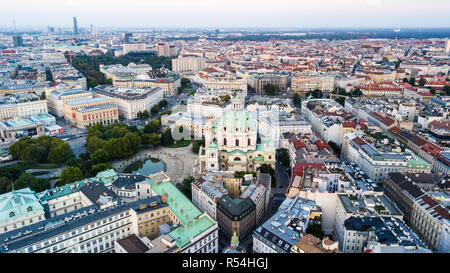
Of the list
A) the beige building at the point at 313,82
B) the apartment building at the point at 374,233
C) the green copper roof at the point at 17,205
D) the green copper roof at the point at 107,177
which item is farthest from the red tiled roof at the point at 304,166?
the beige building at the point at 313,82

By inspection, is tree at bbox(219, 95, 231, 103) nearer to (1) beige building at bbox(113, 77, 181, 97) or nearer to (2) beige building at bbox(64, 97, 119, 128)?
(2) beige building at bbox(64, 97, 119, 128)

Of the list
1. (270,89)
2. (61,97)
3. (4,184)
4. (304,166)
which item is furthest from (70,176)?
(270,89)

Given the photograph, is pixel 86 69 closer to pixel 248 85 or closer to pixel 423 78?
pixel 248 85

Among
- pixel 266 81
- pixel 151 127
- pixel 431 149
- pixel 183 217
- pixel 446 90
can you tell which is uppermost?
pixel 266 81

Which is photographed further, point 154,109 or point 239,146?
point 154,109

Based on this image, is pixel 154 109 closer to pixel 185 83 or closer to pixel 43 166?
pixel 43 166

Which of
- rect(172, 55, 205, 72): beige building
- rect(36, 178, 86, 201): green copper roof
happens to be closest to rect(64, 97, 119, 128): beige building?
rect(36, 178, 86, 201): green copper roof
